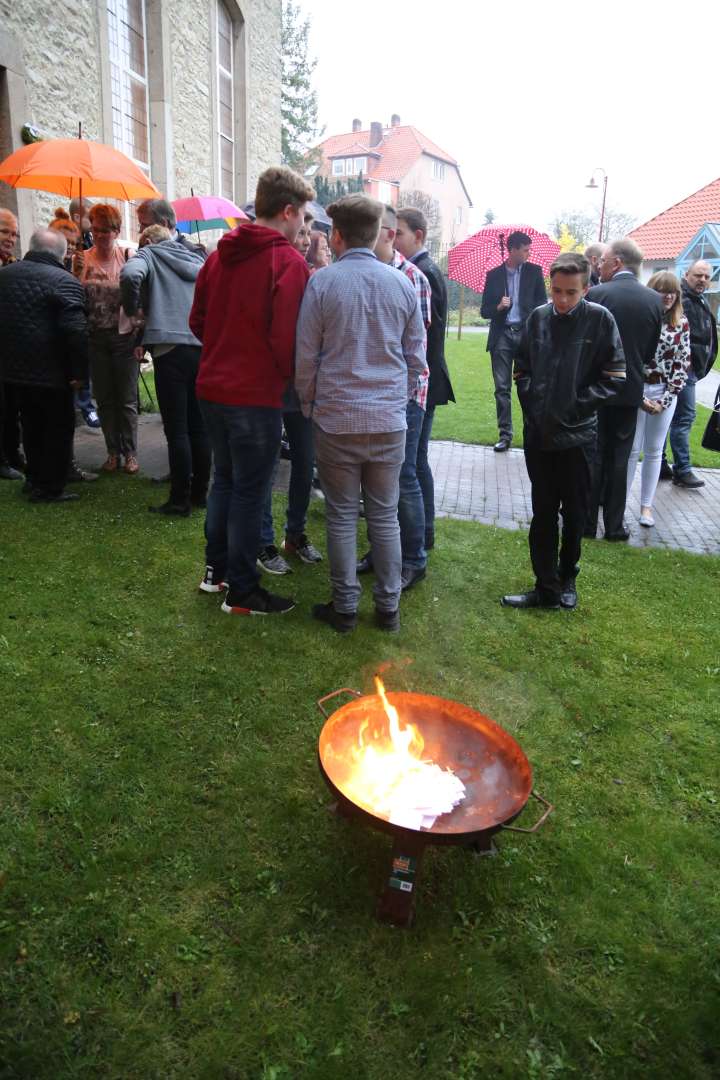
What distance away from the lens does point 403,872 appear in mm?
2285

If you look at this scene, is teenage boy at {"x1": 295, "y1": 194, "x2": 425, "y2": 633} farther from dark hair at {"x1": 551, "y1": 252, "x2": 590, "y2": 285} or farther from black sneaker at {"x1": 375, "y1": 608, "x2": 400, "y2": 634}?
dark hair at {"x1": 551, "y1": 252, "x2": 590, "y2": 285}

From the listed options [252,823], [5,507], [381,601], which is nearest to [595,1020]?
[252,823]

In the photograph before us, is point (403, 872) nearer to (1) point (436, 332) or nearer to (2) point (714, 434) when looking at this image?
(1) point (436, 332)

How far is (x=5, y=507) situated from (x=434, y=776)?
14.7 feet

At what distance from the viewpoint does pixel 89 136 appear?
9.92 m

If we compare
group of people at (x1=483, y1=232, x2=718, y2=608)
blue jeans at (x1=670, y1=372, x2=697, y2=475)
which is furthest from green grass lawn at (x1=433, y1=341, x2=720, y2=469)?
blue jeans at (x1=670, y1=372, x2=697, y2=475)

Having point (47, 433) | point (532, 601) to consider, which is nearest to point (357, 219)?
point (532, 601)

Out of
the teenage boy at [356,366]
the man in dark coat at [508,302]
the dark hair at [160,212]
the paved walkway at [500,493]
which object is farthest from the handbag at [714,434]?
the dark hair at [160,212]

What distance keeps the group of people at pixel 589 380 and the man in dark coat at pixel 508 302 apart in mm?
13

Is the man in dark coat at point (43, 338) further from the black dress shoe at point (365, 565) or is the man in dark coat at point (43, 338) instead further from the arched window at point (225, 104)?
the arched window at point (225, 104)

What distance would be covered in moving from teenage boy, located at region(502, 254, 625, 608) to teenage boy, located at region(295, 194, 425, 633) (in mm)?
852

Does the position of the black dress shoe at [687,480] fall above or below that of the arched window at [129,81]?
below

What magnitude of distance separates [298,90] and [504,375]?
41.7 m

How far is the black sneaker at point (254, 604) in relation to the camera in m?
4.19
